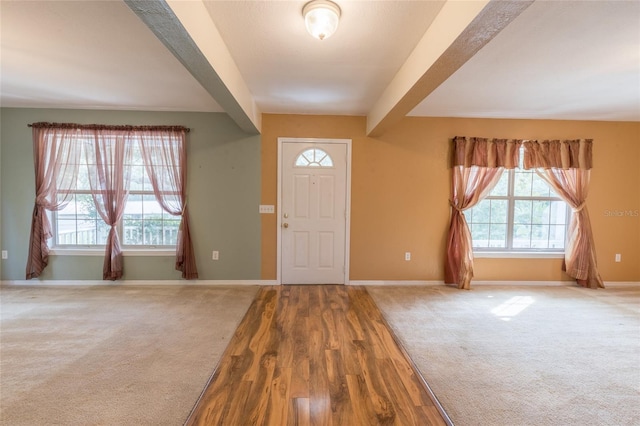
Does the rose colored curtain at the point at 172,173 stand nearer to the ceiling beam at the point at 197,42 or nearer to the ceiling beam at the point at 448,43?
the ceiling beam at the point at 197,42

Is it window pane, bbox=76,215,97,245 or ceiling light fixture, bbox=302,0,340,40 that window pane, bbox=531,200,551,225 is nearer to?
ceiling light fixture, bbox=302,0,340,40

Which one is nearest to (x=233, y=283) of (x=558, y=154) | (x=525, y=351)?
(x=525, y=351)

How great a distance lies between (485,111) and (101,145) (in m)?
5.10

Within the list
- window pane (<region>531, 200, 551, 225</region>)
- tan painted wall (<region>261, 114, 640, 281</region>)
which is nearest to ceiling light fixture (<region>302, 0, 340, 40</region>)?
tan painted wall (<region>261, 114, 640, 281</region>)

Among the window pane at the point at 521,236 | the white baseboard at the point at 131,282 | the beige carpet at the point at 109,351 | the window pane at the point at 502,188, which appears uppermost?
the window pane at the point at 502,188

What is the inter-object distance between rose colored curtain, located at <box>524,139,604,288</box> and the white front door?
272cm

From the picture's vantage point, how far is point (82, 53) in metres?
2.41

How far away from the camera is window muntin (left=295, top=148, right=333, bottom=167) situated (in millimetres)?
4176

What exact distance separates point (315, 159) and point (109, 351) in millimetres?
3064

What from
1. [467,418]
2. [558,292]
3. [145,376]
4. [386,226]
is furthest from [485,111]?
[145,376]

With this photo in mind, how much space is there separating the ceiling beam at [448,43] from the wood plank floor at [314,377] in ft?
6.96

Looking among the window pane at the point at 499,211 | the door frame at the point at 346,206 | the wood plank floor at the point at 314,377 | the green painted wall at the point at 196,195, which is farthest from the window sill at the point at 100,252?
the window pane at the point at 499,211

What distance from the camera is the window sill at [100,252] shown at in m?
4.03

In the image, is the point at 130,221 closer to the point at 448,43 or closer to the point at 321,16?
the point at 321,16
